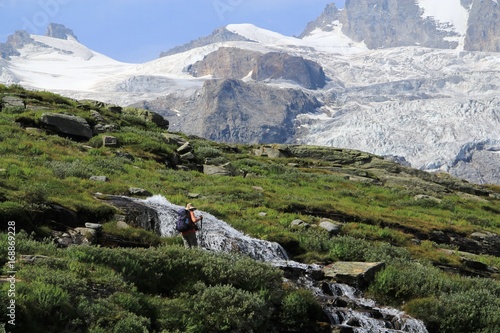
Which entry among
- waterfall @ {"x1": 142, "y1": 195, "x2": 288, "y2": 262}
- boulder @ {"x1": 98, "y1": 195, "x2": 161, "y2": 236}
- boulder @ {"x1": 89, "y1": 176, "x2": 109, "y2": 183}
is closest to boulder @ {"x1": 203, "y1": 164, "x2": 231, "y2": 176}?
boulder @ {"x1": 89, "y1": 176, "x2": 109, "y2": 183}

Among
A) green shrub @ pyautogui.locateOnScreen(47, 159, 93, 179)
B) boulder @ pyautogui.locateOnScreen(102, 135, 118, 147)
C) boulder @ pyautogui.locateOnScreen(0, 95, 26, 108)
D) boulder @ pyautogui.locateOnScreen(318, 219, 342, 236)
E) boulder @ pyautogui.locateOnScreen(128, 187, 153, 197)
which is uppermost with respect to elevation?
boulder @ pyautogui.locateOnScreen(0, 95, 26, 108)

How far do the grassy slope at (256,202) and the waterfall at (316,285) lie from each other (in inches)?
27.9

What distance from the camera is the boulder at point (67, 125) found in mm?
35688

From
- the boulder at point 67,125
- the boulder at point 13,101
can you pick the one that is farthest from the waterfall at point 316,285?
the boulder at point 13,101

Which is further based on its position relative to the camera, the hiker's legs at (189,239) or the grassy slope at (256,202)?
the hiker's legs at (189,239)

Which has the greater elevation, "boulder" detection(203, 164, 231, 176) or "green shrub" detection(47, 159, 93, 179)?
"green shrub" detection(47, 159, 93, 179)

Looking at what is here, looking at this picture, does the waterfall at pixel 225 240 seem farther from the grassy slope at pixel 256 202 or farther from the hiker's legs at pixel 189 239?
the hiker's legs at pixel 189 239

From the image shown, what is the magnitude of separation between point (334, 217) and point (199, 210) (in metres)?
6.92

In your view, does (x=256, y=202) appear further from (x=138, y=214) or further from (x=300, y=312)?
(x=300, y=312)

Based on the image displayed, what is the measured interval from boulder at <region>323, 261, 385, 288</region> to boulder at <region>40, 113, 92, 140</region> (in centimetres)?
2290

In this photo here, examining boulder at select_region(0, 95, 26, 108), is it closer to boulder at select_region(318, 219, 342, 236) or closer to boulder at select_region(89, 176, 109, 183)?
boulder at select_region(89, 176, 109, 183)

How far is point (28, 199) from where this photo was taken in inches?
704

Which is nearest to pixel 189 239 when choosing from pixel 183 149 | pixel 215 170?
pixel 215 170

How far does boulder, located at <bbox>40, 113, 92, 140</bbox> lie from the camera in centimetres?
3569
